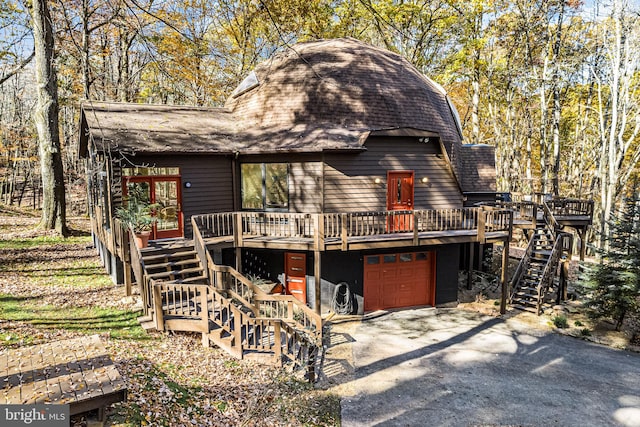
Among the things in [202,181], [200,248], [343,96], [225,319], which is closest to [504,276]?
[343,96]

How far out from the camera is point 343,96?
15172mm

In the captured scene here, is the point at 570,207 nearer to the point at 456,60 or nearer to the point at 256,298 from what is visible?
the point at 456,60

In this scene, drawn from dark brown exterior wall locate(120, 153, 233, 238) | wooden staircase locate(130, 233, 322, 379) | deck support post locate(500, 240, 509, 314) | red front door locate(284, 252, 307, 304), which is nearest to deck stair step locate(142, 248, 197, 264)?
wooden staircase locate(130, 233, 322, 379)

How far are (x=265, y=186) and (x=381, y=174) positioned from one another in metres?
4.42

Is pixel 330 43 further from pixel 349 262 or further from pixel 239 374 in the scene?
pixel 239 374

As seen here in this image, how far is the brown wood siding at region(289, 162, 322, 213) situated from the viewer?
13914 millimetres

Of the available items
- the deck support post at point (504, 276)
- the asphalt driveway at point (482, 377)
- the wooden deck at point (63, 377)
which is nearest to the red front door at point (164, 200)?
the wooden deck at point (63, 377)

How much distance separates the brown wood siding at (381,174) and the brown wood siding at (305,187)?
30 centimetres

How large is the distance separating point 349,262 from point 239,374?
6.59 m

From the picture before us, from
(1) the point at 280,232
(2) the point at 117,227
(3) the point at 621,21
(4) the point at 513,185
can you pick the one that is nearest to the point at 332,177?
(1) the point at 280,232

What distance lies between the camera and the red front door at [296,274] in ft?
47.0

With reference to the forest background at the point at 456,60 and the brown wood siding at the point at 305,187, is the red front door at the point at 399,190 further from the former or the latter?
the forest background at the point at 456,60

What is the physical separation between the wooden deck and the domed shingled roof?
10.1m

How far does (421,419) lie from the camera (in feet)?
26.0
